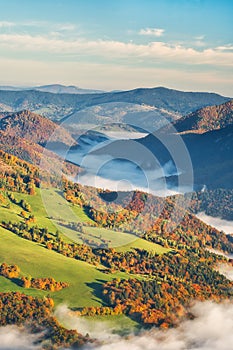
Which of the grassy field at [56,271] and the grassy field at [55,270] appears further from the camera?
the grassy field at [55,270]

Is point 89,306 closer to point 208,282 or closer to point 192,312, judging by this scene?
point 192,312

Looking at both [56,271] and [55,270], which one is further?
[55,270]

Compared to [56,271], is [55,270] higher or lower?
higher

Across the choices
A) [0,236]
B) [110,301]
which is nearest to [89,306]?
[110,301]

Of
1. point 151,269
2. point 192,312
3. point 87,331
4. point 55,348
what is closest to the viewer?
point 55,348

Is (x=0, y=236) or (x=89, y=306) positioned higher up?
(x=0, y=236)

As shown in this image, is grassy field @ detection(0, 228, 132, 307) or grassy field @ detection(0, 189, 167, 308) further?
grassy field @ detection(0, 228, 132, 307)

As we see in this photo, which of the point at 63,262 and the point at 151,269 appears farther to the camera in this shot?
the point at 151,269

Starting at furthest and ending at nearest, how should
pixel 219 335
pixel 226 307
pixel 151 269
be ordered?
pixel 151 269, pixel 226 307, pixel 219 335

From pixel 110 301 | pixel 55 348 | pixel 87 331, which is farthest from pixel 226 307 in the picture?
pixel 55 348
